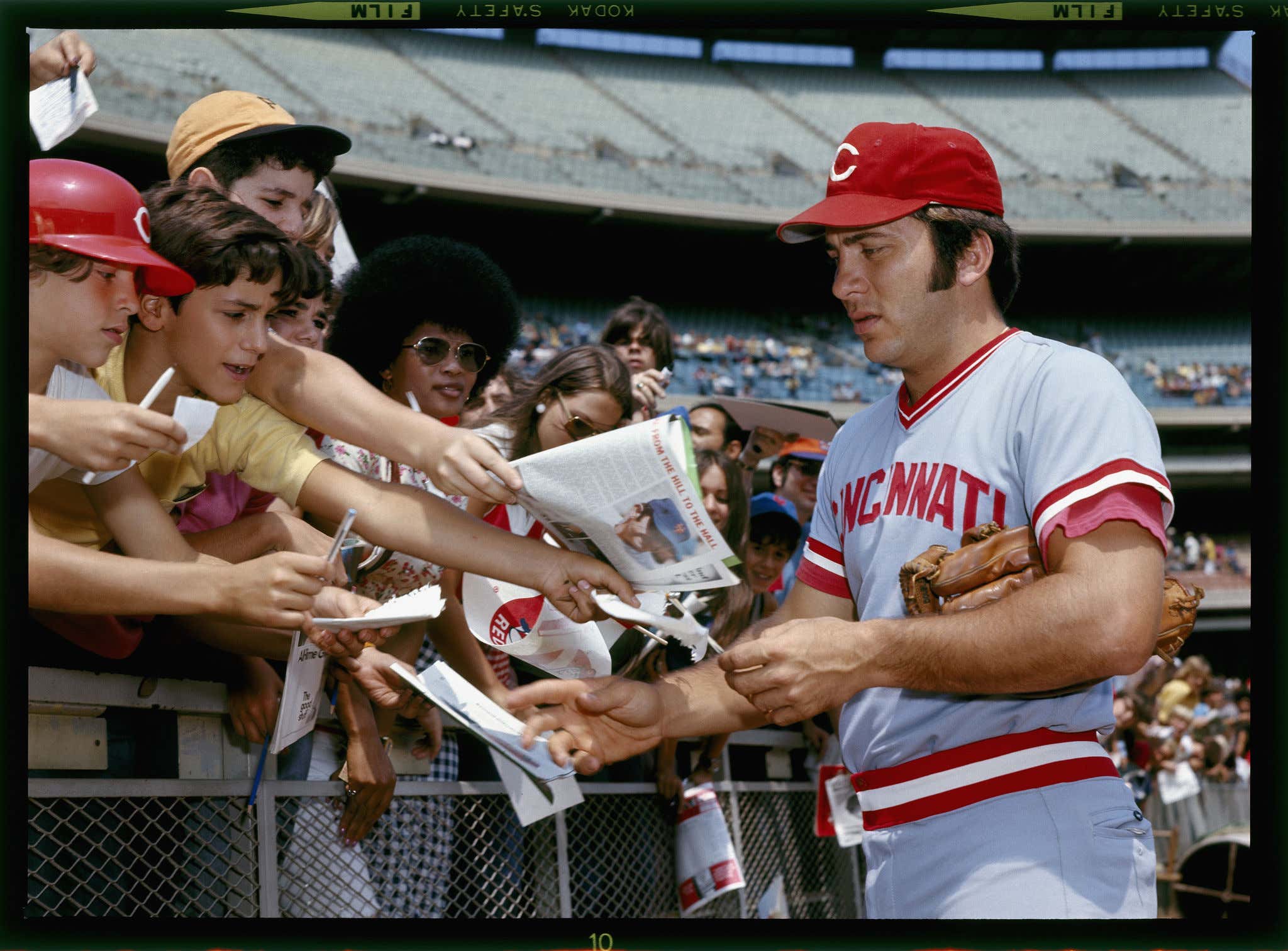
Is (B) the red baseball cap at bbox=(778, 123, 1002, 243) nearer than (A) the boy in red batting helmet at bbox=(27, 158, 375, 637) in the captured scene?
No

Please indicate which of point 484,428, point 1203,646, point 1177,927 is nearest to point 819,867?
point 484,428

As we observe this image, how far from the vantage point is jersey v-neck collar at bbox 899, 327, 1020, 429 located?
2.01 meters

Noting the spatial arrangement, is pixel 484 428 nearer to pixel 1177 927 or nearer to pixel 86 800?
pixel 86 800

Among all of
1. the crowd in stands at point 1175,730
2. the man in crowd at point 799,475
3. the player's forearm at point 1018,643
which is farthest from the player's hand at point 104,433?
the crowd in stands at point 1175,730

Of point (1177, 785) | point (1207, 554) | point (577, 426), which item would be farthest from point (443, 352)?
point (1207, 554)

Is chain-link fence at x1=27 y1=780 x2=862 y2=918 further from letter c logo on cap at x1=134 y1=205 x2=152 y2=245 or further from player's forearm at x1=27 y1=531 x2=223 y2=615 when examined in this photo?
letter c logo on cap at x1=134 y1=205 x2=152 y2=245

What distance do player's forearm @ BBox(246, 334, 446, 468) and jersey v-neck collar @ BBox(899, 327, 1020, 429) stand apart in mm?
817

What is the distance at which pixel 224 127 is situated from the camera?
2.89 m

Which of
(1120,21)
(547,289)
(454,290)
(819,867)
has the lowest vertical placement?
(819,867)

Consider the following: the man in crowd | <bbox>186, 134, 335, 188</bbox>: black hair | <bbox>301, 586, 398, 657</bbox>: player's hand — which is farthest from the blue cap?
<bbox>301, 586, 398, 657</bbox>: player's hand

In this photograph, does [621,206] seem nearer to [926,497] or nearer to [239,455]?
[239,455]

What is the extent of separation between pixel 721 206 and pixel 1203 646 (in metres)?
10.0

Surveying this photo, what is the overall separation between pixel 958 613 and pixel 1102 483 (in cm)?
27

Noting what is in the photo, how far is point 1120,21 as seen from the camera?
7.18ft
